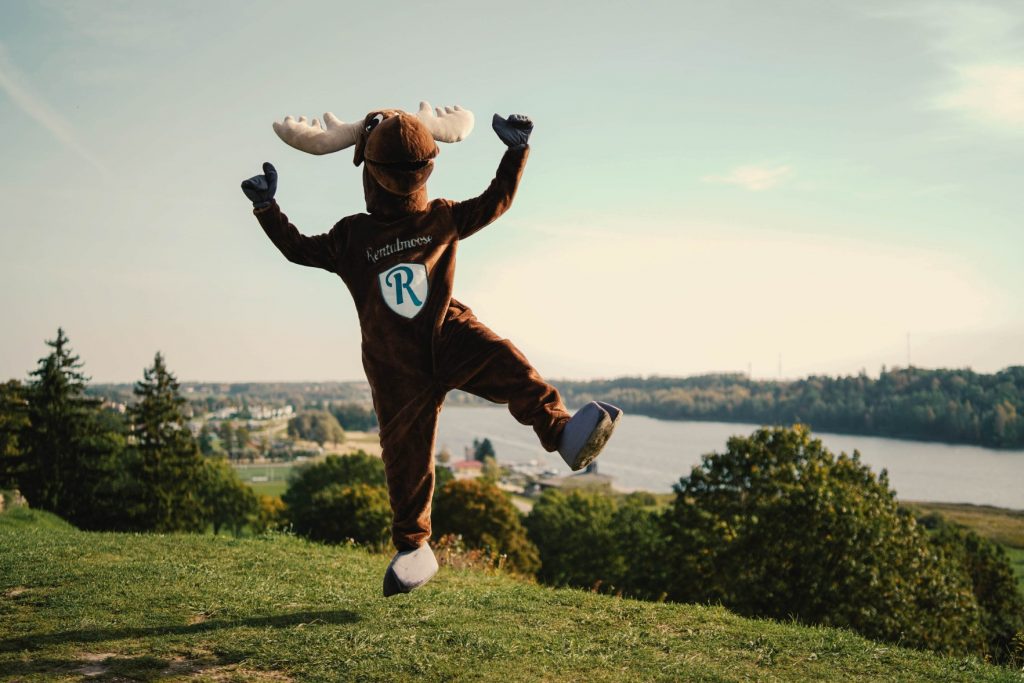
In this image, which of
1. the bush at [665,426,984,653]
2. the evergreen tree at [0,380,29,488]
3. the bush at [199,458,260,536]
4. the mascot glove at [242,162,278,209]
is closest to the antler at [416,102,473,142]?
the mascot glove at [242,162,278,209]

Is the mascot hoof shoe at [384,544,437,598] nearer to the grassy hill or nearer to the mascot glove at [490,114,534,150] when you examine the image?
the grassy hill

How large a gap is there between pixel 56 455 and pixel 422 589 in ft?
73.2

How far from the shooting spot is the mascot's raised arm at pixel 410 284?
13.6 ft

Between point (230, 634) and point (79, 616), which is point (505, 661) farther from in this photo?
point (79, 616)

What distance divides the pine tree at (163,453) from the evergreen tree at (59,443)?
2468mm

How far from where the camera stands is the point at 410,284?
420cm

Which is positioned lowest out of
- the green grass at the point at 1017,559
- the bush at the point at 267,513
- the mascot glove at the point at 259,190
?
the green grass at the point at 1017,559

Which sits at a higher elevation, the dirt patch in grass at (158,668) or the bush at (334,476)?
the dirt patch in grass at (158,668)

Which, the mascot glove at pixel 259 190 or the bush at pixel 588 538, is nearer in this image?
the mascot glove at pixel 259 190

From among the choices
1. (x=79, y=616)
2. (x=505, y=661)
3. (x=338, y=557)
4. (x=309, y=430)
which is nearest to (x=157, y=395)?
(x=338, y=557)

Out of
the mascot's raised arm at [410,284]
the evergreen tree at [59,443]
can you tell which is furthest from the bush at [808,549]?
the evergreen tree at [59,443]

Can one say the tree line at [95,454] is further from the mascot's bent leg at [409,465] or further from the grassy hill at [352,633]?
the mascot's bent leg at [409,465]

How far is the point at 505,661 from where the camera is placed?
5.30 m

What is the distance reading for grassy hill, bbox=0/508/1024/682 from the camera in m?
5.03
